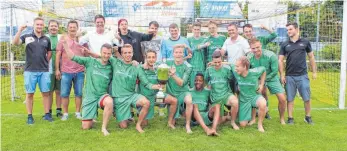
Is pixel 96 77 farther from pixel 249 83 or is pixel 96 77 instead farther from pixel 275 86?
pixel 275 86

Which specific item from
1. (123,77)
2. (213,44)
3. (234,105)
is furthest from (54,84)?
(234,105)

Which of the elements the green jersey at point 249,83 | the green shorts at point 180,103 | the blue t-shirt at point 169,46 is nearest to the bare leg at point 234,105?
the green jersey at point 249,83

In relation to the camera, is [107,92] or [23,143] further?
[107,92]

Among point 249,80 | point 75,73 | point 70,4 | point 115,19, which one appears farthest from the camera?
point 115,19

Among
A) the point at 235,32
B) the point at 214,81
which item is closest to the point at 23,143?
the point at 214,81

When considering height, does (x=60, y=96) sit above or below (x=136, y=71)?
below

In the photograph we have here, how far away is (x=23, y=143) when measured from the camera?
4699mm

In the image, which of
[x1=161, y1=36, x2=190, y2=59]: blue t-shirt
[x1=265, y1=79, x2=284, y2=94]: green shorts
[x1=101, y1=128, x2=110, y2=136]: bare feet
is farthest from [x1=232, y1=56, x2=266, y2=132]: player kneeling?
[x1=101, y1=128, x2=110, y2=136]: bare feet

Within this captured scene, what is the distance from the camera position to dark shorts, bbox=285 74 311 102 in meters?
5.95

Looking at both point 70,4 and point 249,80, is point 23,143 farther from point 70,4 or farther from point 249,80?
point 70,4

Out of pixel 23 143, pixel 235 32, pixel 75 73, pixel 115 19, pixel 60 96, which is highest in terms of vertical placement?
pixel 115 19

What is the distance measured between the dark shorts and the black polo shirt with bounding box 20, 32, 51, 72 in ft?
14.4

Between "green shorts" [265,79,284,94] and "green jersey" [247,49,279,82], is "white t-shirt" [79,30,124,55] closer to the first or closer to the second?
"green jersey" [247,49,279,82]

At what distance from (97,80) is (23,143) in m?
1.44
